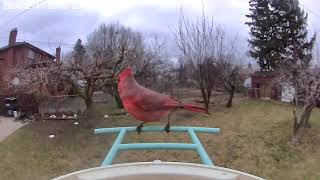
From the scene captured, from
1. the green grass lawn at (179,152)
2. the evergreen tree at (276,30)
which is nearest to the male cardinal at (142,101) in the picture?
the green grass lawn at (179,152)

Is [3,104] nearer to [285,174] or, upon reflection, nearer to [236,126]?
[236,126]

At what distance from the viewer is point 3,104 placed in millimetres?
15961

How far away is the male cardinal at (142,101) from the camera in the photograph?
217 cm

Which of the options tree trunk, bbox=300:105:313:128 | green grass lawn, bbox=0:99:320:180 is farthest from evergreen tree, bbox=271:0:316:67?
tree trunk, bbox=300:105:313:128

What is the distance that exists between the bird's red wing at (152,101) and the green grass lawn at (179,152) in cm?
566

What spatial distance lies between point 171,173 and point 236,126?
10674 millimetres

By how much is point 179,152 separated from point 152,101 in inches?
286

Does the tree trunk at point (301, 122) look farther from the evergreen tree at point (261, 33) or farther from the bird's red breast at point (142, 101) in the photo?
the evergreen tree at point (261, 33)

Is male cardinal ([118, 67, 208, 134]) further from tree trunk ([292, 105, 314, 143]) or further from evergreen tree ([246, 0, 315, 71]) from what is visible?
evergreen tree ([246, 0, 315, 71])

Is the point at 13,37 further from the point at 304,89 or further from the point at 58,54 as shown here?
the point at 304,89

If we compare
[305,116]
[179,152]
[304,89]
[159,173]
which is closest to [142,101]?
[159,173]

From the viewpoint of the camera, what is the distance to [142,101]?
2182 mm

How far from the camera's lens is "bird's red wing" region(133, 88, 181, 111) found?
85.5 inches

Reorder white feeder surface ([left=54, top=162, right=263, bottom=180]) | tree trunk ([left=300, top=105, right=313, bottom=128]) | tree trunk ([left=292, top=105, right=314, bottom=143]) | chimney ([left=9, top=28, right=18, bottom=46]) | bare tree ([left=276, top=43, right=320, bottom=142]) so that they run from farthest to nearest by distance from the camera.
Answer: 1. chimney ([left=9, top=28, right=18, bottom=46])
2. tree trunk ([left=300, top=105, right=313, bottom=128])
3. bare tree ([left=276, top=43, right=320, bottom=142])
4. tree trunk ([left=292, top=105, right=314, bottom=143])
5. white feeder surface ([left=54, top=162, right=263, bottom=180])
